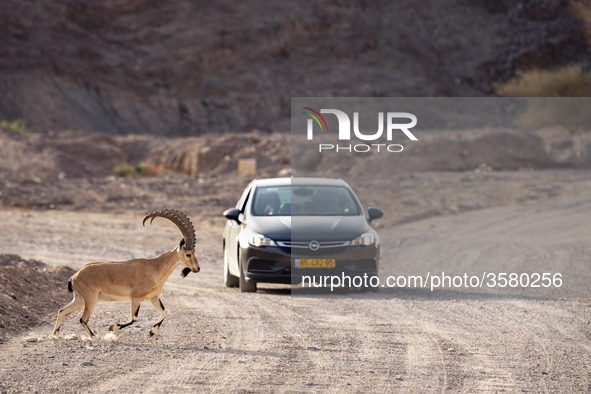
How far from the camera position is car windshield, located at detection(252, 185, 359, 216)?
32.9ft

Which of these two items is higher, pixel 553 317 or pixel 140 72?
pixel 140 72

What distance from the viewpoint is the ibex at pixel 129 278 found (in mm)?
5629

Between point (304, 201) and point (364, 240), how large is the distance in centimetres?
133

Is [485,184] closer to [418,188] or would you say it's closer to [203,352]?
[418,188]

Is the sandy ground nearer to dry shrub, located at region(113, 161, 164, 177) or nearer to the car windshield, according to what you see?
the car windshield

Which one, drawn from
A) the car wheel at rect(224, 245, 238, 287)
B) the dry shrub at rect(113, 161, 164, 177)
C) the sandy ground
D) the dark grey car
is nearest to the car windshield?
the dark grey car

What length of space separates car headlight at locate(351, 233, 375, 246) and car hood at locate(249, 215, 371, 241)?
6cm

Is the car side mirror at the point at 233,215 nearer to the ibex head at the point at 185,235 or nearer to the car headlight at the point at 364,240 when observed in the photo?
the car headlight at the point at 364,240

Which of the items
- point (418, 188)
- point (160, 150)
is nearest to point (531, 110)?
point (418, 188)

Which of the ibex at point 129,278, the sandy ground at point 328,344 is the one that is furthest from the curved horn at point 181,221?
the sandy ground at point 328,344

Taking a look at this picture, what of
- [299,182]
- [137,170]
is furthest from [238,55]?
[299,182]

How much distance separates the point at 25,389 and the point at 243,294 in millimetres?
4956

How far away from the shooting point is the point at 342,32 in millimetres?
59719

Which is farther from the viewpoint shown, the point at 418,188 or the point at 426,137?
the point at 426,137
